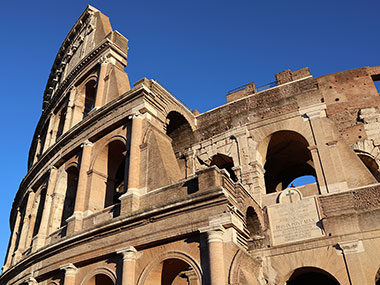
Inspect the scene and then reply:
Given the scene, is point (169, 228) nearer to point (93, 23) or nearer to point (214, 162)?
point (214, 162)

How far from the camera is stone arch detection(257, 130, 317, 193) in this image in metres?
13.8

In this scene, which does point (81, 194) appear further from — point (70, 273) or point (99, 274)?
point (99, 274)

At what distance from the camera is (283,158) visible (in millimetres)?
16406

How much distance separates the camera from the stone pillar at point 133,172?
11.2 meters

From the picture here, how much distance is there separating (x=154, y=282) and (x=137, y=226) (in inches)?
61.8

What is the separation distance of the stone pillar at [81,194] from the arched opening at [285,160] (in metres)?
6.79

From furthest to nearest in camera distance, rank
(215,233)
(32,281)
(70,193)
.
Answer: (70,193)
(32,281)
(215,233)

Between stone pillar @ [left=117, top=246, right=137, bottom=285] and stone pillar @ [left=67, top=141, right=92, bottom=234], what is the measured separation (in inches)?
115

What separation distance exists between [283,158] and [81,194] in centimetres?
853

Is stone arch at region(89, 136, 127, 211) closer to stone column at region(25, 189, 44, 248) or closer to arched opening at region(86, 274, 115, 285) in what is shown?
Result: arched opening at region(86, 274, 115, 285)

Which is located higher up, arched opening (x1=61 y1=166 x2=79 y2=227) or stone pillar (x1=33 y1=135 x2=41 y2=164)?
stone pillar (x1=33 y1=135 x2=41 y2=164)

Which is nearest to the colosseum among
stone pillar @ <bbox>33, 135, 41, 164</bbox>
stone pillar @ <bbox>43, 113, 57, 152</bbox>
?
stone pillar @ <bbox>43, 113, 57, 152</bbox>

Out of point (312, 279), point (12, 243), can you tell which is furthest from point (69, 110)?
point (312, 279)

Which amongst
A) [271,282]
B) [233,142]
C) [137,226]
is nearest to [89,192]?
[137,226]
